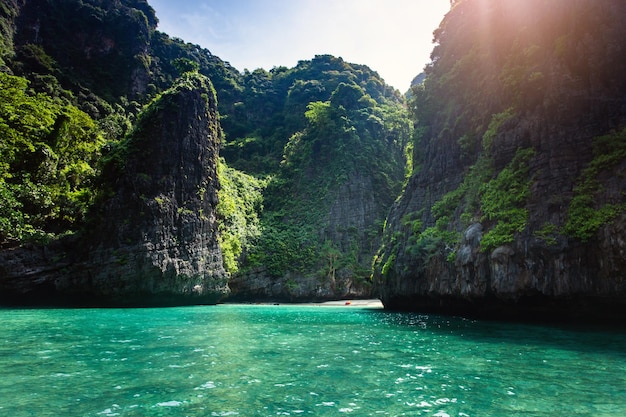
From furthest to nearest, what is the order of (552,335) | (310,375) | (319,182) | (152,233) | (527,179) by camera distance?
(319,182) → (152,233) → (527,179) → (552,335) → (310,375)

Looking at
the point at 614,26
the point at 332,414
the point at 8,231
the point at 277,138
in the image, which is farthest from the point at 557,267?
the point at 277,138

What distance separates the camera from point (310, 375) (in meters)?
7.60

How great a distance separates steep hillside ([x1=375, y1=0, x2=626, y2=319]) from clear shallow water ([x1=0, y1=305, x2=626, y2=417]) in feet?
12.8

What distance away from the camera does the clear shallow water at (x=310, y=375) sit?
562 cm

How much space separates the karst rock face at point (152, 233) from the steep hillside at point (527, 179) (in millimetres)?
19118

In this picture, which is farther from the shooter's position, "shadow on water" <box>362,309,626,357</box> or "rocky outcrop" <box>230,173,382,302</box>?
"rocky outcrop" <box>230,173,382,302</box>

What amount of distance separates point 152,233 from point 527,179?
95.3 ft

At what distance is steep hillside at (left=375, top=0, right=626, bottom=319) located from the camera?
15578 mm

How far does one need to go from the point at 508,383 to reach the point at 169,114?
3783cm

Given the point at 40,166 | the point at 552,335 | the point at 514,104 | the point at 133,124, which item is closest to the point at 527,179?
the point at 514,104

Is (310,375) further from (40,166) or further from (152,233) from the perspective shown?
(40,166)

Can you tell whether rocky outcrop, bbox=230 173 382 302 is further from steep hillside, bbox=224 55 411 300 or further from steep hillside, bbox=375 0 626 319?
steep hillside, bbox=375 0 626 319

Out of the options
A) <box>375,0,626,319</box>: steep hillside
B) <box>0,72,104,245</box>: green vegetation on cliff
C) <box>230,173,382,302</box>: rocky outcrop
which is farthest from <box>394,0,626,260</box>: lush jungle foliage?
<box>0,72,104,245</box>: green vegetation on cliff

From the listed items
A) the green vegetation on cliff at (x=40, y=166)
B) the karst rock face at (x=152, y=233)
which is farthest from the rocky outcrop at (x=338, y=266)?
the green vegetation on cliff at (x=40, y=166)
